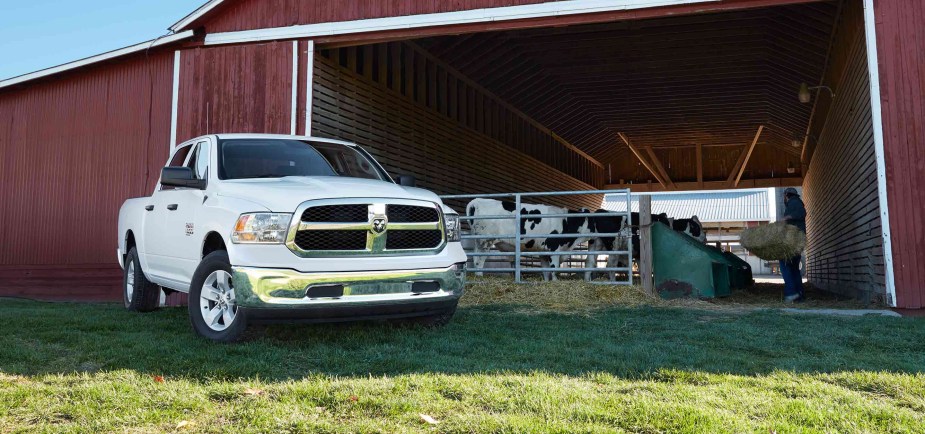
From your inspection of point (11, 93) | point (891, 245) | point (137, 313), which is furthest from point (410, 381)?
point (11, 93)

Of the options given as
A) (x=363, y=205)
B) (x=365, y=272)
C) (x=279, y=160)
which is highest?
(x=279, y=160)

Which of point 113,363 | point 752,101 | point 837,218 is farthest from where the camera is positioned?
point 752,101

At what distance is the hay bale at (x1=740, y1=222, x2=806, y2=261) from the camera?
10484mm

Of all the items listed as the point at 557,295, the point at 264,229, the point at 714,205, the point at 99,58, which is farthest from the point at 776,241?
the point at 714,205

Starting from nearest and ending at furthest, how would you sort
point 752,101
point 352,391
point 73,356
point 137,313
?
point 352,391 < point 73,356 < point 137,313 < point 752,101

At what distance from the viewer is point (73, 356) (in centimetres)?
483

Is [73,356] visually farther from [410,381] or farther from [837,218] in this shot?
[837,218]

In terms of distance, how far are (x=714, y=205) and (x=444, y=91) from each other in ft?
93.2

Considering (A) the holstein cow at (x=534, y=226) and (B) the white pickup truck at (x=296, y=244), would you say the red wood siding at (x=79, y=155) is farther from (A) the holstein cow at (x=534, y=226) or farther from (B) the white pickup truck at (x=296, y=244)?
(B) the white pickup truck at (x=296, y=244)

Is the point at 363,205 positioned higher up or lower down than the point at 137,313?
higher up

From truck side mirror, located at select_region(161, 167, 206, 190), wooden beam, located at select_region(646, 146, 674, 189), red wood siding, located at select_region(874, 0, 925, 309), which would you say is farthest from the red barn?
wooden beam, located at select_region(646, 146, 674, 189)

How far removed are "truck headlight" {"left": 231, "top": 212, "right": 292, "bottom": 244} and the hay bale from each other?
814 cm

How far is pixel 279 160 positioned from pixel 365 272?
73.9 inches

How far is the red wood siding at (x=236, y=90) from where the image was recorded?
1073cm
